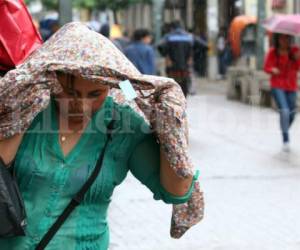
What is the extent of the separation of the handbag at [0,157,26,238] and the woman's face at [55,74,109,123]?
272 mm

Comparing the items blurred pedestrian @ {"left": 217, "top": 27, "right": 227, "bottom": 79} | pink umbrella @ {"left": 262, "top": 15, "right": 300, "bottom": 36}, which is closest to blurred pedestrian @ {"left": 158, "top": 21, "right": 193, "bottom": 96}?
pink umbrella @ {"left": 262, "top": 15, "right": 300, "bottom": 36}

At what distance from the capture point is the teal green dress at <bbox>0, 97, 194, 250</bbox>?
8.40 feet

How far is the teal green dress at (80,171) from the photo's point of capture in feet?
8.40

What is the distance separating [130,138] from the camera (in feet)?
8.73

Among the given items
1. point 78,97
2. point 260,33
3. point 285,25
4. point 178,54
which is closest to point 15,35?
point 78,97

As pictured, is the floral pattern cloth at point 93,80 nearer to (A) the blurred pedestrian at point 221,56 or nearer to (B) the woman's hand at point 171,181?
(B) the woman's hand at point 171,181

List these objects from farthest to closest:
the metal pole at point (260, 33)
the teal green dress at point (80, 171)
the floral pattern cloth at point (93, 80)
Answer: the metal pole at point (260, 33) → the teal green dress at point (80, 171) → the floral pattern cloth at point (93, 80)

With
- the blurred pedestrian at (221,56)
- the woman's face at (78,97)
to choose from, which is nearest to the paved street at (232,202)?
the woman's face at (78,97)

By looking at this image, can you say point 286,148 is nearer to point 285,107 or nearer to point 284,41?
point 285,107

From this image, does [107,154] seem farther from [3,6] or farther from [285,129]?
[285,129]

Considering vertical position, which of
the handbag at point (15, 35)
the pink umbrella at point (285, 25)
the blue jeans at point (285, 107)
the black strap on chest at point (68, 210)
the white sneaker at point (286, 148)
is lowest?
the white sneaker at point (286, 148)

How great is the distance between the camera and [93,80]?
2.46m

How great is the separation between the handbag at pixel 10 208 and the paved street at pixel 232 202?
3.30m

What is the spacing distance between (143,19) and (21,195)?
42923 millimetres
